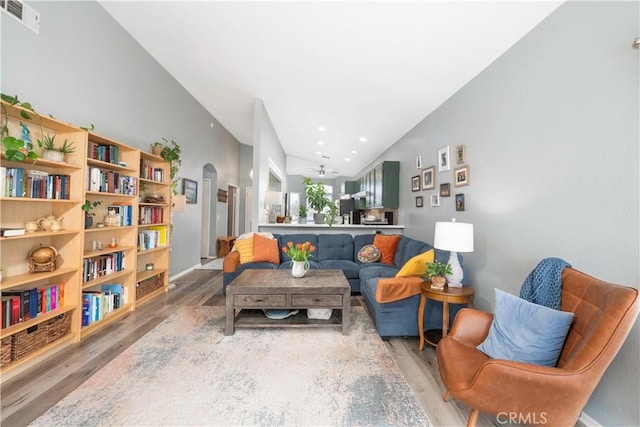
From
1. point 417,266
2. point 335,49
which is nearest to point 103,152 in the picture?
point 335,49

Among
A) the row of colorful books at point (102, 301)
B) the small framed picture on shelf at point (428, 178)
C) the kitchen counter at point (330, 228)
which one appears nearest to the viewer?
the row of colorful books at point (102, 301)

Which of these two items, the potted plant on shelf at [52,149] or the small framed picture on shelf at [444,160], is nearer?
the potted plant on shelf at [52,149]

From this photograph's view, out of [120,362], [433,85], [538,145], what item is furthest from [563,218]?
[120,362]

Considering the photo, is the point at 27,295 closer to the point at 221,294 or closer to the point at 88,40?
the point at 221,294

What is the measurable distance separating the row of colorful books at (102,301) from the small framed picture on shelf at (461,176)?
13.2ft

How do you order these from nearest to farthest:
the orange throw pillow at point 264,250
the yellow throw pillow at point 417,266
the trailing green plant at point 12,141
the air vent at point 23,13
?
the trailing green plant at point 12,141 < the air vent at point 23,13 < the yellow throw pillow at point 417,266 < the orange throw pillow at point 264,250

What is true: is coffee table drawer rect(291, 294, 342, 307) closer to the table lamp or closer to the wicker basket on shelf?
the table lamp

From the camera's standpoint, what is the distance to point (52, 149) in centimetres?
214

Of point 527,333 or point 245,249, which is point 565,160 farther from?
point 245,249

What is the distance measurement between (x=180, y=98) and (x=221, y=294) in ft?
11.3

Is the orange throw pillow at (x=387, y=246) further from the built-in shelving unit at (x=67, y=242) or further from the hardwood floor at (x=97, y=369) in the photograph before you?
the built-in shelving unit at (x=67, y=242)

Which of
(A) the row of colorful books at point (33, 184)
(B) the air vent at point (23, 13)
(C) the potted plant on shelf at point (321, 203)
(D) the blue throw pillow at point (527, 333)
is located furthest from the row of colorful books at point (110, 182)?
(D) the blue throw pillow at point (527, 333)

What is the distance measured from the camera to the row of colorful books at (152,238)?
11.3 feet

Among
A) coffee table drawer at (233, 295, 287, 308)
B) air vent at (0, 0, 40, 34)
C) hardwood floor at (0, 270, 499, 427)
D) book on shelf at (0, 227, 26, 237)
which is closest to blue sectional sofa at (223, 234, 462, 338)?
hardwood floor at (0, 270, 499, 427)
